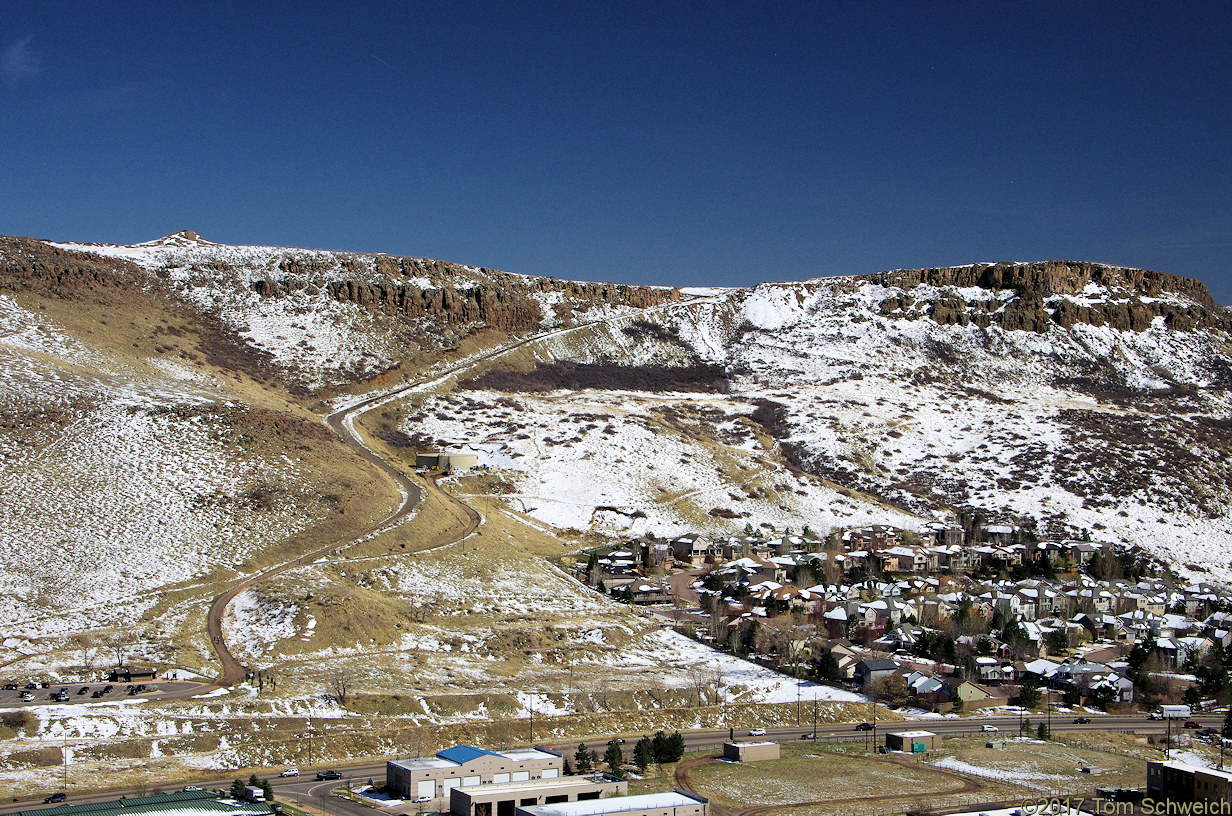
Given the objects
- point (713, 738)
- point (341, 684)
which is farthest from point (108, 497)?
point (713, 738)

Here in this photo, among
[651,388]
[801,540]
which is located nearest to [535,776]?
[801,540]

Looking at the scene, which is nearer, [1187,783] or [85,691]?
[1187,783]

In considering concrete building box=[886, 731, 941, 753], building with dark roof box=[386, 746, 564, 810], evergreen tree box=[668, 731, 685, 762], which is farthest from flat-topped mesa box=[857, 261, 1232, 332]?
building with dark roof box=[386, 746, 564, 810]

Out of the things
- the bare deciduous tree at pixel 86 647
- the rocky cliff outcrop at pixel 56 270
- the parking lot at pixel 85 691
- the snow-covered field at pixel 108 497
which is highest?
the rocky cliff outcrop at pixel 56 270

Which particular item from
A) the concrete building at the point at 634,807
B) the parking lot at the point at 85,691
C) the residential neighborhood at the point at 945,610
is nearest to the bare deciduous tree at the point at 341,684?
the parking lot at the point at 85,691

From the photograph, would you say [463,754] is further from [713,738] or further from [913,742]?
[913,742]

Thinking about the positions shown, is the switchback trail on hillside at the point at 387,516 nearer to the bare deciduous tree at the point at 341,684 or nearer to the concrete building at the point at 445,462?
the concrete building at the point at 445,462
